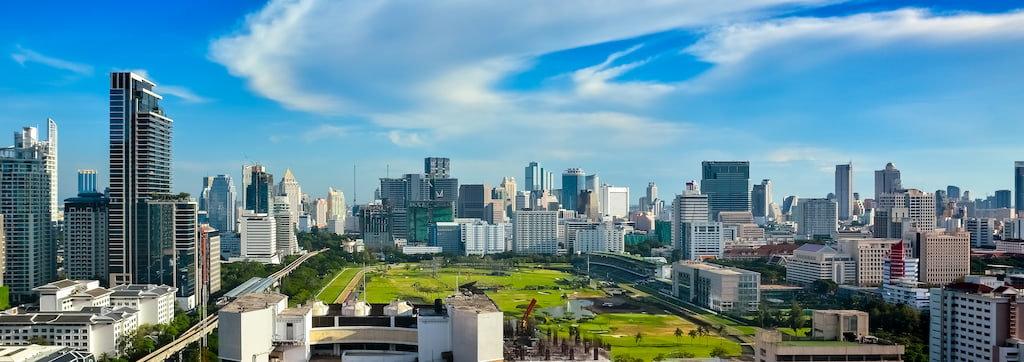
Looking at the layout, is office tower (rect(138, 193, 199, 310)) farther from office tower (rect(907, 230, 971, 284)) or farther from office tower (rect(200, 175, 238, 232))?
office tower (rect(200, 175, 238, 232))

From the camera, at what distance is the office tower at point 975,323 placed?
9367 millimetres

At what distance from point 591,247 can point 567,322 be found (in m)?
17.6

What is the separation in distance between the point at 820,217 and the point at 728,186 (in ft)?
16.0

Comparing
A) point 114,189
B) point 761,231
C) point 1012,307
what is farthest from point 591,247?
point 1012,307

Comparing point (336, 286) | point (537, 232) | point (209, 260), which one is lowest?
point (336, 286)

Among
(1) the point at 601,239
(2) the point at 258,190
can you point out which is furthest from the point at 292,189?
(1) the point at 601,239

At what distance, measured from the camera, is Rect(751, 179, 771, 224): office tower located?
5103 cm

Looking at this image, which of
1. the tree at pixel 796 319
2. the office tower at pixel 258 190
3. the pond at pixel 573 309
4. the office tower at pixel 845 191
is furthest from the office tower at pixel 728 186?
the tree at pixel 796 319

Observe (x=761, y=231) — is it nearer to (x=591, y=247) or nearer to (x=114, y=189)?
(x=591, y=247)

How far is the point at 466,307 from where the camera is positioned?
290 inches

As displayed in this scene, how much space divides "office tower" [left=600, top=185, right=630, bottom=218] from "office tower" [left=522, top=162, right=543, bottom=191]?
Result: 19.0 ft

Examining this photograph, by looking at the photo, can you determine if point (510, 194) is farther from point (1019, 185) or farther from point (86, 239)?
point (86, 239)

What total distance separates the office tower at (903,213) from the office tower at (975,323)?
585 inches

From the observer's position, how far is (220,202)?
44.8 m
